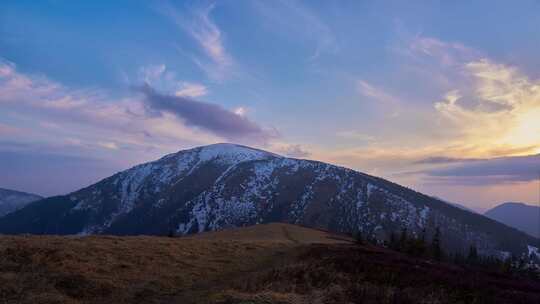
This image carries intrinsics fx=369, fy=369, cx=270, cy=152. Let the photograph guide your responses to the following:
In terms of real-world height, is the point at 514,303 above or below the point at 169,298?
above

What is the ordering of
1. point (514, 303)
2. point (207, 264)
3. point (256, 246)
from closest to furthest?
1. point (514, 303)
2. point (207, 264)
3. point (256, 246)

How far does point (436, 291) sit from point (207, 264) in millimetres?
18848

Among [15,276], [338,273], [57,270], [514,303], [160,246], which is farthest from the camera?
[160,246]

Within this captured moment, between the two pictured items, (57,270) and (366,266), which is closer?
(57,270)

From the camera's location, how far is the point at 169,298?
20.9m

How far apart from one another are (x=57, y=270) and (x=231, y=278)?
11.4 meters

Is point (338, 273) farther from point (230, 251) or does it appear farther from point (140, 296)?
point (230, 251)

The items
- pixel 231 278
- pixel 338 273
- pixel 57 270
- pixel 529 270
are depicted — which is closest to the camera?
pixel 57 270

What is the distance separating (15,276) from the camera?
2094 centimetres

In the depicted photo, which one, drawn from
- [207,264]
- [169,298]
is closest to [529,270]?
[207,264]

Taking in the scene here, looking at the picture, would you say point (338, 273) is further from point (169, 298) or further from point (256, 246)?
point (256, 246)

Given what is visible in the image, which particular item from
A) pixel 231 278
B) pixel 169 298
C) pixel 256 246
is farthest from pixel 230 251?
pixel 169 298

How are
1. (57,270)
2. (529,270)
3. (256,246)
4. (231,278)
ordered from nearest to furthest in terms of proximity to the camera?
(57,270) → (231,278) → (256,246) → (529,270)

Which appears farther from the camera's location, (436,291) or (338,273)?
(338,273)
